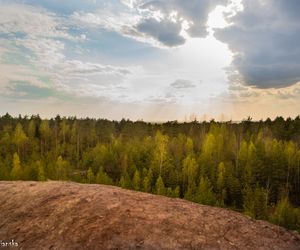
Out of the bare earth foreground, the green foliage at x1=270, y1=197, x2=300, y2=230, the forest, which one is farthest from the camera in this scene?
the forest

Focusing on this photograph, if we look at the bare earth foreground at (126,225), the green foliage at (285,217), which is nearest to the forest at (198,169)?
the green foliage at (285,217)

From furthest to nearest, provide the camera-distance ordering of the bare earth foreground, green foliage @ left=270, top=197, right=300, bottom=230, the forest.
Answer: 1. the forest
2. green foliage @ left=270, top=197, right=300, bottom=230
3. the bare earth foreground

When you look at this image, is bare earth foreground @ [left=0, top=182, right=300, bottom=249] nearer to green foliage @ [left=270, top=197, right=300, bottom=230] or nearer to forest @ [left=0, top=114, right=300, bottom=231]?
green foliage @ [left=270, top=197, right=300, bottom=230]

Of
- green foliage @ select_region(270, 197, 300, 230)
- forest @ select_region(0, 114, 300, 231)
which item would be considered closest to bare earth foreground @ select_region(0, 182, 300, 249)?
green foliage @ select_region(270, 197, 300, 230)

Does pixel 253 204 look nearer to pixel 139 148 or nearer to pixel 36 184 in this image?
pixel 36 184

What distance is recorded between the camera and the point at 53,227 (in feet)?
46.3

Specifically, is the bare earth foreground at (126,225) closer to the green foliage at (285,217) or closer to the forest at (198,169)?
the green foliage at (285,217)

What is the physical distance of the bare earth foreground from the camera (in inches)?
490

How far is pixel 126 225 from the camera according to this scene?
1327 cm

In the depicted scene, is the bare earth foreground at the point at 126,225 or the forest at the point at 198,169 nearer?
the bare earth foreground at the point at 126,225

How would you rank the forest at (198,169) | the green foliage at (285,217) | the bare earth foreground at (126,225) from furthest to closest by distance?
the forest at (198,169) < the green foliage at (285,217) < the bare earth foreground at (126,225)

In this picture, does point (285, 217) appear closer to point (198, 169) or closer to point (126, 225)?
point (198, 169)

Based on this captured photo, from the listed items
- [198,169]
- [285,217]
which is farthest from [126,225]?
[198,169]

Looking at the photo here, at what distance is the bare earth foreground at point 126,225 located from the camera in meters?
12.4
